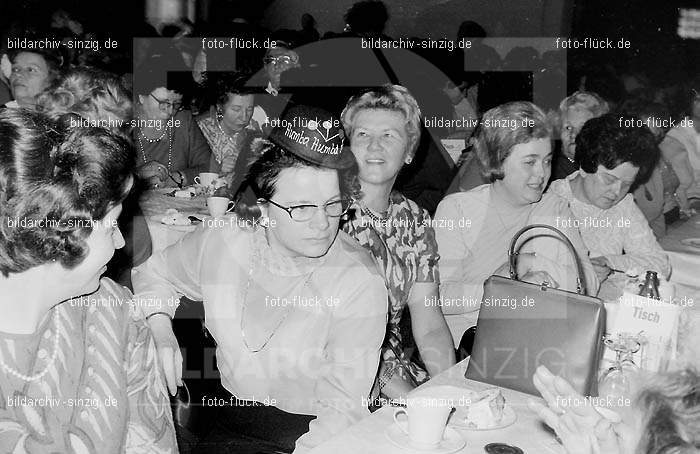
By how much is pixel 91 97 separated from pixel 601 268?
2145mm

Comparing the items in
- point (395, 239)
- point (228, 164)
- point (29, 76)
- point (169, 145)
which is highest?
point (29, 76)

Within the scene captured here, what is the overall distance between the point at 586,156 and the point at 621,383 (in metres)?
1.57

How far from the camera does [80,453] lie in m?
1.45

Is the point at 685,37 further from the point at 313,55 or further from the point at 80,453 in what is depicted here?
the point at 80,453

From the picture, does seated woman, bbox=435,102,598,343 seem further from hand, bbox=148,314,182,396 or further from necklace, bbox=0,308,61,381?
necklace, bbox=0,308,61,381

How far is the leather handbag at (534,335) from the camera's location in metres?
1.77

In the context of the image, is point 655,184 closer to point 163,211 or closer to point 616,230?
point 616,230

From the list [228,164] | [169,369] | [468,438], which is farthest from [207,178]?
[468,438]

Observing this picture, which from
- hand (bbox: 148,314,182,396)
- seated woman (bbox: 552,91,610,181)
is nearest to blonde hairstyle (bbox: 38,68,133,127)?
hand (bbox: 148,314,182,396)

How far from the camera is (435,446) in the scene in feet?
4.66

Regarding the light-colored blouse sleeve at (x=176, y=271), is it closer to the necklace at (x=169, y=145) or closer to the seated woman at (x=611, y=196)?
the seated woman at (x=611, y=196)

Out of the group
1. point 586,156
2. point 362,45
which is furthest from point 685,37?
point 586,156

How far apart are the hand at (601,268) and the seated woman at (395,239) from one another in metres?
0.80

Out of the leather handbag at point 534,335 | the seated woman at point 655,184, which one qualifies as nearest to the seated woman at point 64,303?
the leather handbag at point 534,335
